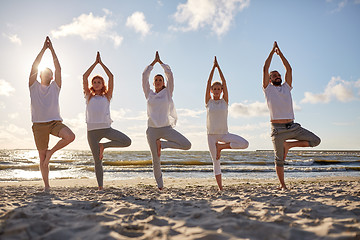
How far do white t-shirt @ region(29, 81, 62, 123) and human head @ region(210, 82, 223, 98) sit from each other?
321 centimetres

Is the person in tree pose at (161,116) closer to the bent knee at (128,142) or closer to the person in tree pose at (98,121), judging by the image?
the bent knee at (128,142)

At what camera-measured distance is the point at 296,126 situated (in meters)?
5.31

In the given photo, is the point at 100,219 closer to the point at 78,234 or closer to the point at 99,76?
the point at 78,234

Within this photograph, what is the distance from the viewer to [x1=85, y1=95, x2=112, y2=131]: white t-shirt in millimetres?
5406

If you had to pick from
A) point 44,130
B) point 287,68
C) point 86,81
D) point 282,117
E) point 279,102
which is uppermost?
point 287,68

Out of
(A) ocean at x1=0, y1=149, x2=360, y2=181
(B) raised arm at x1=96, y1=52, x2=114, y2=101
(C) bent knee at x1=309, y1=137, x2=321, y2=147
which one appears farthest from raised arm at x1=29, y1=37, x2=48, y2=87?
(A) ocean at x1=0, y1=149, x2=360, y2=181

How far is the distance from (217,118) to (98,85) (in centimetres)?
260

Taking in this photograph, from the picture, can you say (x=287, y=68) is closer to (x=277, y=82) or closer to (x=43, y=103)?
(x=277, y=82)

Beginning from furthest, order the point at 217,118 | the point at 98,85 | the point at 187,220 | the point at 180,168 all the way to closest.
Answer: the point at 180,168 < the point at 98,85 < the point at 217,118 < the point at 187,220

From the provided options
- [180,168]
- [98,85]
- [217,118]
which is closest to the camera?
[217,118]

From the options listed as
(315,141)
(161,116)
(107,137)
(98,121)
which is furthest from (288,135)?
(98,121)

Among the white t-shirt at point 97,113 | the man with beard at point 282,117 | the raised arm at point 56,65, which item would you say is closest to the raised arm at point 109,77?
the white t-shirt at point 97,113

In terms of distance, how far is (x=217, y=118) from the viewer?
5.49 meters

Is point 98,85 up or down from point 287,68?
down
